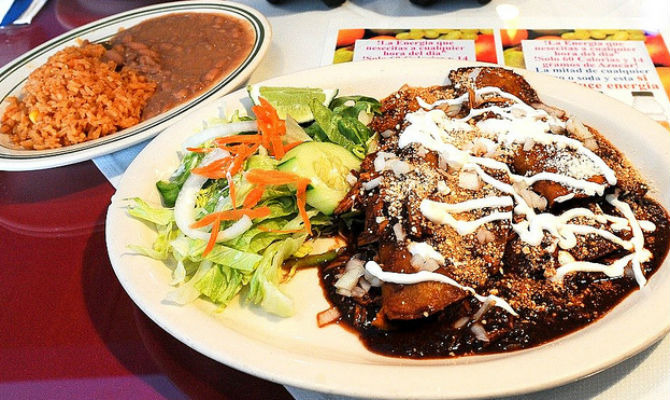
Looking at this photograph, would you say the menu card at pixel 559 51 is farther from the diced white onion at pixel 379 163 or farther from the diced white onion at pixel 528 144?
the diced white onion at pixel 379 163

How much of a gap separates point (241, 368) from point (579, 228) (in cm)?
121

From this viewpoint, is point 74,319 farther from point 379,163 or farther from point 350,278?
point 379,163

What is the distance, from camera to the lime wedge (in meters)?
2.27

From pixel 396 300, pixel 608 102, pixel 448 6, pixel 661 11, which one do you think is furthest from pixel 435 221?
pixel 661 11

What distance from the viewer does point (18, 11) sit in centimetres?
415

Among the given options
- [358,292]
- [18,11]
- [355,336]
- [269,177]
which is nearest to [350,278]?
[358,292]

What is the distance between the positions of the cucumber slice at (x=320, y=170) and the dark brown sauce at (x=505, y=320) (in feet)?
1.38

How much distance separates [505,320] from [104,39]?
312 centimetres

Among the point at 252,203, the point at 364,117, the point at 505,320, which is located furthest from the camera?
the point at 364,117

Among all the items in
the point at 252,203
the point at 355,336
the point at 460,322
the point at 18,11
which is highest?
the point at 252,203

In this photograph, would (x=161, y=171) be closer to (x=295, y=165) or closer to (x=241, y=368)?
(x=295, y=165)

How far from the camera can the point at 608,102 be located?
2166 mm

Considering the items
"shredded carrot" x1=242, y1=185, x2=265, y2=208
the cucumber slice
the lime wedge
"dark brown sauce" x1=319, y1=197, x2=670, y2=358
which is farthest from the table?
the lime wedge

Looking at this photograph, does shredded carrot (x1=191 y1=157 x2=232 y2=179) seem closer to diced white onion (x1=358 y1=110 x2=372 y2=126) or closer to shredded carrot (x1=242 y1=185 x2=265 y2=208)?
shredded carrot (x1=242 y1=185 x2=265 y2=208)
